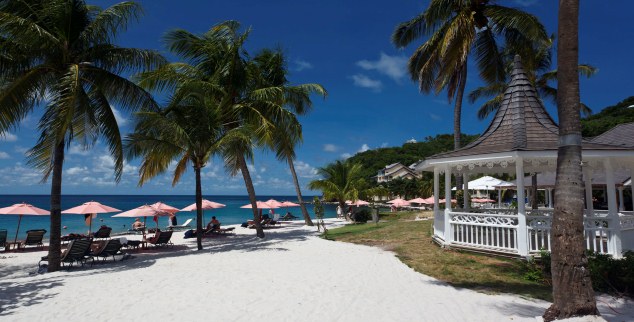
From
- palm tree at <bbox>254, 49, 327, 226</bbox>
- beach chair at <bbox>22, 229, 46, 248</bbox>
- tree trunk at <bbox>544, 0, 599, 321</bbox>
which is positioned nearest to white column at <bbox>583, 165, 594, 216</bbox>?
tree trunk at <bbox>544, 0, 599, 321</bbox>

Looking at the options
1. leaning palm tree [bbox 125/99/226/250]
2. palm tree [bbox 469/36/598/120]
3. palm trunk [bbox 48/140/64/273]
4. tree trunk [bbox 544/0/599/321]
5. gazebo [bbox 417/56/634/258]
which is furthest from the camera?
palm tree [bbox 469/36/598/120]

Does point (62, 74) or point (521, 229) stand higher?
point (62, 74)

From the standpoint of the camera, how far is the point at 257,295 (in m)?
7.21

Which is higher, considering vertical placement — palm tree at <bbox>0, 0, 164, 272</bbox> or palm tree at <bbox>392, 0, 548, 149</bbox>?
palm tree at <bbox>392, 0, 548, 149</bbox>

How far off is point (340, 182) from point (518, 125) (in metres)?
19.1

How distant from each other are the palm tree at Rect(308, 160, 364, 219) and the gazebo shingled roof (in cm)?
1744

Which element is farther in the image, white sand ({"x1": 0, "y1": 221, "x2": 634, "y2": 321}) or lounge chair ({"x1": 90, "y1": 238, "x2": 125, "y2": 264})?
lounge chair ({"x1": 90, "y1": 238, "x2": 125, "y2": 264})

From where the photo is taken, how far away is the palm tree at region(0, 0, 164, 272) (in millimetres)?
9930

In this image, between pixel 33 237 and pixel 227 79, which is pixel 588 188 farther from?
pixel 33 237

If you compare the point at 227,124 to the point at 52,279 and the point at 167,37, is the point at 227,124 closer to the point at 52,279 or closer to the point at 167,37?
the point at 167,37

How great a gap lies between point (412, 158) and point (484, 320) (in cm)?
8944

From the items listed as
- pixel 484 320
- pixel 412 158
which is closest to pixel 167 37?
pixel 484 320

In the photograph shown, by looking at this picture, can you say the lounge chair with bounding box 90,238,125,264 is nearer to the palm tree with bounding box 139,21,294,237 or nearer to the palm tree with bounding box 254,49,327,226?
the palm tree with bounding box 139,21,294,237

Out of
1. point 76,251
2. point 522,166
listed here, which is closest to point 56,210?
point 76,251
